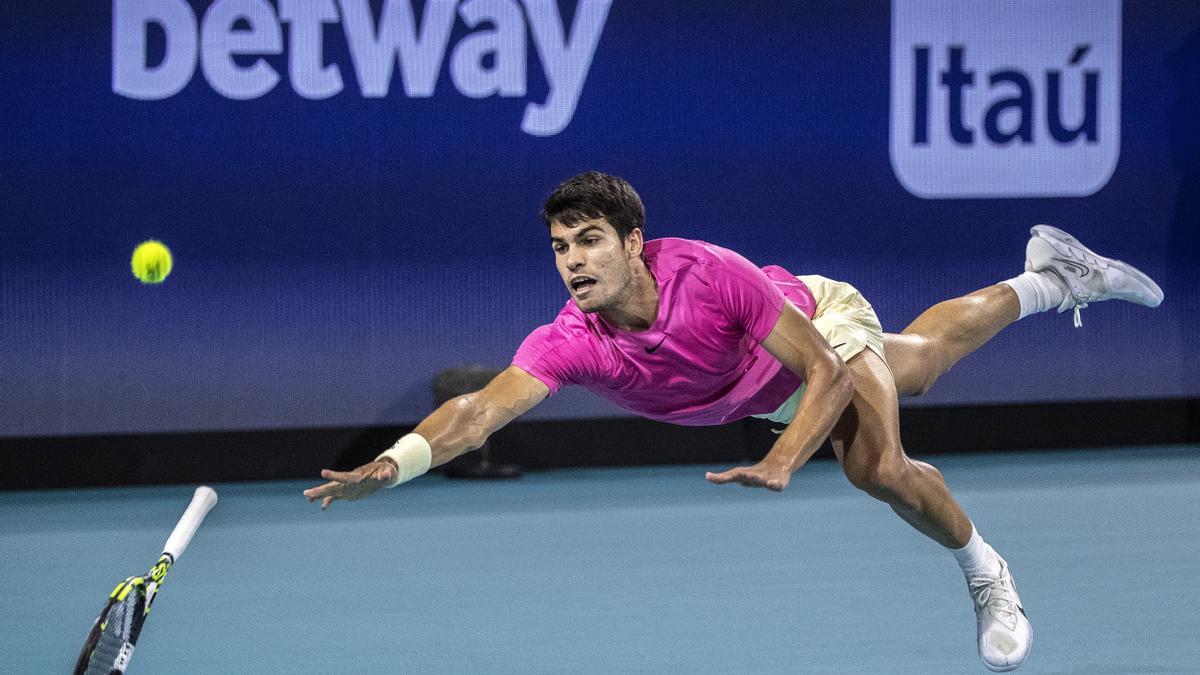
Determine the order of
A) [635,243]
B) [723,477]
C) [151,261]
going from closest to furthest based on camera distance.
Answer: [723,477] < [635,243] < [151,261]

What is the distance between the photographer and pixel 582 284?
146 inches

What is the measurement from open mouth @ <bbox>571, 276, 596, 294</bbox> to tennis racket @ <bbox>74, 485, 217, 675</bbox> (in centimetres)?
100

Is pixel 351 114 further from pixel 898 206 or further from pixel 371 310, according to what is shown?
pixel 898 206

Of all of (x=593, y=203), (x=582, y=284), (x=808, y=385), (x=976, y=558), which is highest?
(x=593, y=203)

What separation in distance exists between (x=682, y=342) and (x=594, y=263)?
32 cm

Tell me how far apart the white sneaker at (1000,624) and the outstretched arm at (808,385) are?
3.09 feet

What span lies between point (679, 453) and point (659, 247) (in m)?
4.84

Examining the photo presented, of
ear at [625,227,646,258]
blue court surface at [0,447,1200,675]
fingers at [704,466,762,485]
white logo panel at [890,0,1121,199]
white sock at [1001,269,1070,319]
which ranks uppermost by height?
white logo panel at [890,0,1121,199]

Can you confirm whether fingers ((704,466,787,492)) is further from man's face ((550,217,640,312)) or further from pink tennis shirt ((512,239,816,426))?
man's face ((550,217,640,312))

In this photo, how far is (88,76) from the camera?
24.5 ft

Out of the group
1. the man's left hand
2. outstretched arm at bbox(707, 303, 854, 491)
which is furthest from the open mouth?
the man's left hand

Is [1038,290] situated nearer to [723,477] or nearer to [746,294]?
[746,294]

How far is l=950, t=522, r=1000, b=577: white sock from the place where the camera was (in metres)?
4.36

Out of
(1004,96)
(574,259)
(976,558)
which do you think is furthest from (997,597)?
(1004,96)
